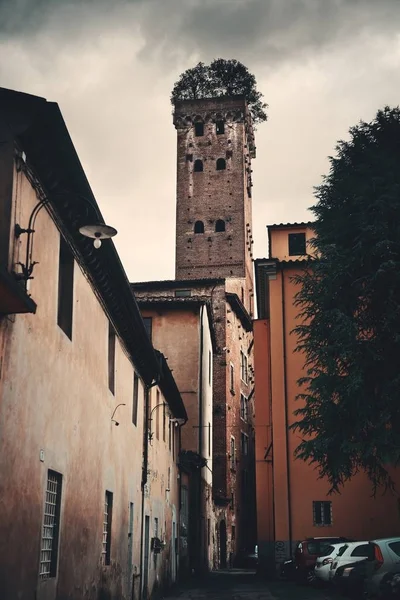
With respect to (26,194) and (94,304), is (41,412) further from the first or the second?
(94,304)

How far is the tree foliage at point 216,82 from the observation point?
6594 cm

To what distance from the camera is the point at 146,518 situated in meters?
18.2

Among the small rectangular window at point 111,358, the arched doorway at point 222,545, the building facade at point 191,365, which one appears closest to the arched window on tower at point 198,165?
the building facade at point 191,365

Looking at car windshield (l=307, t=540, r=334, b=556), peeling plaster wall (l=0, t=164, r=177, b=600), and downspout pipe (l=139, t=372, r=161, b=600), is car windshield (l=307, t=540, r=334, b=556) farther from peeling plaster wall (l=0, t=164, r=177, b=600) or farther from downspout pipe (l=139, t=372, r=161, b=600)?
peeling plaster wall (l=0, t=164, r=177, b=600)

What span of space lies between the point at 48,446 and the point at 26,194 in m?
2.89

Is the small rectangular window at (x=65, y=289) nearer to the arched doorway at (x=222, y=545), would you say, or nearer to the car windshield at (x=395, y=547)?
the car windshield at (x=395, y=547)

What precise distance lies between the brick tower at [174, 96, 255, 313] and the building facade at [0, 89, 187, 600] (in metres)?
39.9

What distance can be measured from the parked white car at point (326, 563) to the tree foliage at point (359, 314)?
5.39 feet

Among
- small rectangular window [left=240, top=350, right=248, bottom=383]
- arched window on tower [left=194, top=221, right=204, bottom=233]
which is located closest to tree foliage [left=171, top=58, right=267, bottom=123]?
arched window on tower [left=194, top=221, right=204, bottom=233]

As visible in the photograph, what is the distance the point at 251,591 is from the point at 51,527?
13444 mm

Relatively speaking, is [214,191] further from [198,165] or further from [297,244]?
[297,244]

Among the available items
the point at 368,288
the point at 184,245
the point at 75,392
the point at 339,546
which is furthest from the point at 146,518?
the point at 184,245

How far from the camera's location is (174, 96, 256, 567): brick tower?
42031 mm

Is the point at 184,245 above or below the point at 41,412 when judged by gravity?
above
